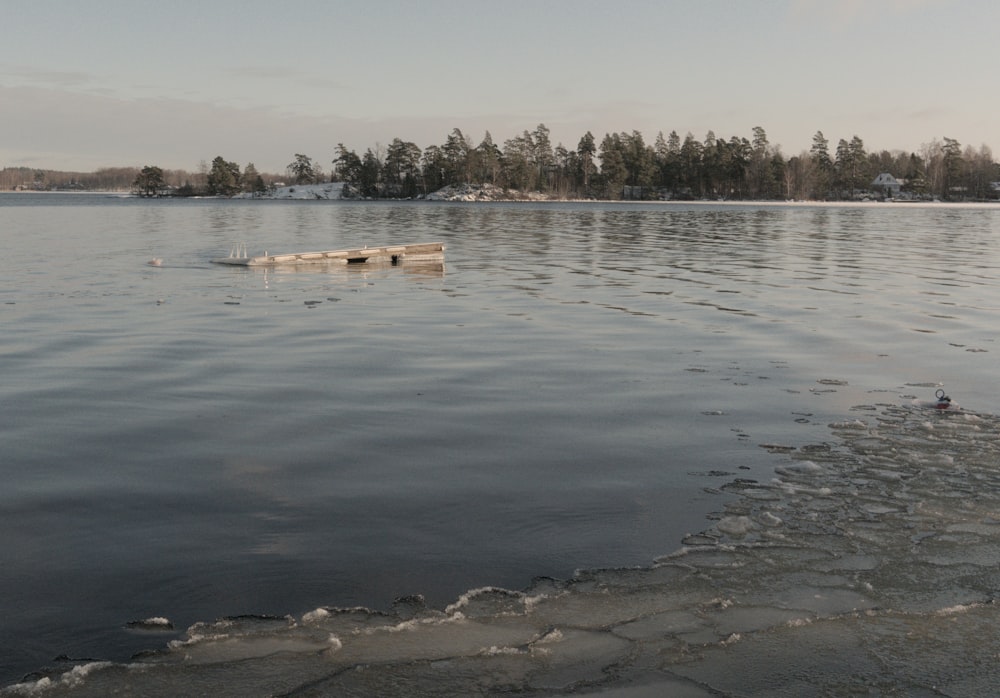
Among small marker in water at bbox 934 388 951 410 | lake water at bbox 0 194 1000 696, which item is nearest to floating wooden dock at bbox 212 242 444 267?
lake water at bbox 0 194 1000 696

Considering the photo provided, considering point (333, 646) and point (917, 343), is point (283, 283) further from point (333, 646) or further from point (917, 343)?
point (333, 646)

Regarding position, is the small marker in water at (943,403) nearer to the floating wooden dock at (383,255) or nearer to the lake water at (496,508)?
the lake water at (496,508)

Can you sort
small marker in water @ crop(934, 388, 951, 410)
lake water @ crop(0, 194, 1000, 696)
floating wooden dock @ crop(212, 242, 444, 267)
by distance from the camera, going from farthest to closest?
floating wooden dock @ crop(212, 242, 444, 267)
small marker in water @ crop(934, 388, 951, 410)
lake water @ crop(0, 194, 1000, 696)

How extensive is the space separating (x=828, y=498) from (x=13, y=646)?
280 inches

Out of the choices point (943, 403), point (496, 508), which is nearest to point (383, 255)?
point (943, 403)

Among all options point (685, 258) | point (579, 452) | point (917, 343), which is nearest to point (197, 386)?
point (579, 452)

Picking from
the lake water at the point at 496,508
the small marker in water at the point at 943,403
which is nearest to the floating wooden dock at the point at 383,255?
the lake water at the point at 496,508

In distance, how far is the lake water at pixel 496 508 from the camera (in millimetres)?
5441

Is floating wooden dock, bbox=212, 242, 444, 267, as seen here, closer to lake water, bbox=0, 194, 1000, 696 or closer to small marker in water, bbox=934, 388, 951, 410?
lake water, bbox=0, 194, 1000, 696

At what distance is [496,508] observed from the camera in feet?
27.1

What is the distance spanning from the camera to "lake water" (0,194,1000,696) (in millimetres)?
5441

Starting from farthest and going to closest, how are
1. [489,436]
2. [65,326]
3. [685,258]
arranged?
[685,258] < [65,326] < [489,436]

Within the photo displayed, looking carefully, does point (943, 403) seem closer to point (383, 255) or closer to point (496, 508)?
point (496, 508)

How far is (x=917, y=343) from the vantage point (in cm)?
1758
